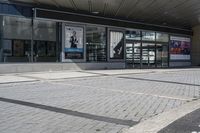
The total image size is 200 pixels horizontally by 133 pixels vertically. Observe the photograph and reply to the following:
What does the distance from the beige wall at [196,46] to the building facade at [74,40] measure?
5.46 meters

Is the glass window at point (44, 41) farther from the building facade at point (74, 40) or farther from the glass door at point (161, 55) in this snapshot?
the glass door at point (161, 55)

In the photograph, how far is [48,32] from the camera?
24.6 meters

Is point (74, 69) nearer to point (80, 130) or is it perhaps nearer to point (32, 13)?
point (32, 13)

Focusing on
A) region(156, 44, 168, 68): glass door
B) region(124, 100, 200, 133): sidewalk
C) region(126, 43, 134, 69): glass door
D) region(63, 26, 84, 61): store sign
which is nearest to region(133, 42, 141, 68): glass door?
region(126, 43, 134, 69): glass door

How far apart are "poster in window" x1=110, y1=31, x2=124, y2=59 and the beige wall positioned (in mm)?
12046

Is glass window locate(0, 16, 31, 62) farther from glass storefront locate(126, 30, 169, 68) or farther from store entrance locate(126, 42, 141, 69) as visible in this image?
store entrance locate(126, 42, 141, 69)

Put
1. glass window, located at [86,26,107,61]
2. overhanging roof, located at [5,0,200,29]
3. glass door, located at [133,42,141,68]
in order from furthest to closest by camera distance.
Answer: glass door, located at [133,42,141,68] < glass window, located at [86,26,107,61] < overhanging roof, located at [5,0,200,29]

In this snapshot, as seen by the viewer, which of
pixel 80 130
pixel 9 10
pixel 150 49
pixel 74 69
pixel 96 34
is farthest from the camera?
pixel 150 49

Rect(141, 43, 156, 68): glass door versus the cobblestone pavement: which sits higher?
Rect(141, 43, 156, 68): glass door

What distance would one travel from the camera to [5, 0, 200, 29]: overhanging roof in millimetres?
23438

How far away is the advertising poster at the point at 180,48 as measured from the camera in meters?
36.2

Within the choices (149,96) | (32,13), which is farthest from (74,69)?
(149,96)

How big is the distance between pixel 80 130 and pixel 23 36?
1761 cm

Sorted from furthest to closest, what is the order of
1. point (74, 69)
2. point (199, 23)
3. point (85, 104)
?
point (199, 23)
point (74, 69)
point (85, 104)
